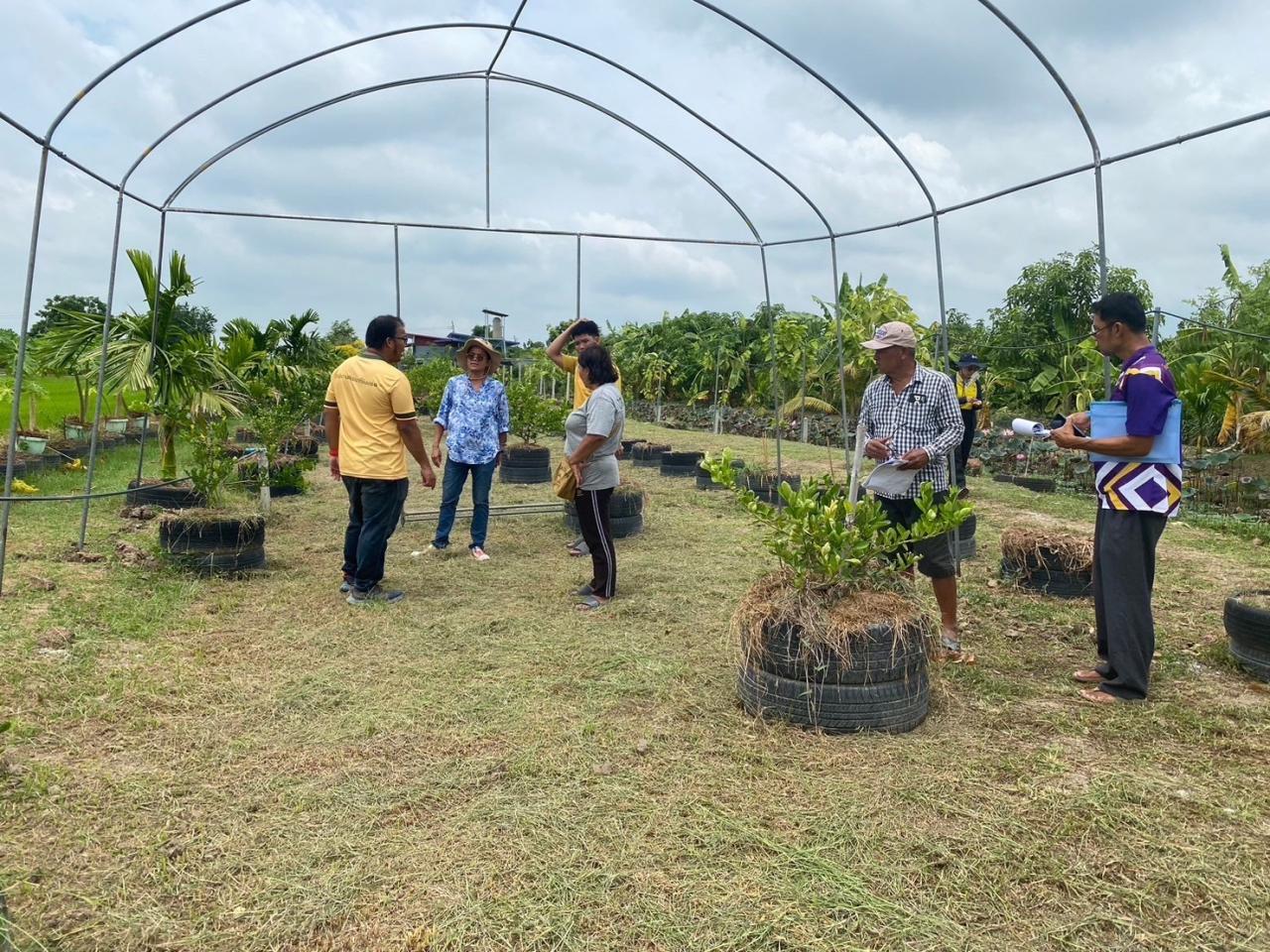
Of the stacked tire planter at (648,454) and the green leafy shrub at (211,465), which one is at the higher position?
the stacked tire planter at (648,454)

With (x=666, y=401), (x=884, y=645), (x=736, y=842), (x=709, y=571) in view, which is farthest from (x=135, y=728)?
(x=666, y=401)

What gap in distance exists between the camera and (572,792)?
3160 mm

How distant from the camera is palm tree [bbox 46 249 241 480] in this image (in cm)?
799

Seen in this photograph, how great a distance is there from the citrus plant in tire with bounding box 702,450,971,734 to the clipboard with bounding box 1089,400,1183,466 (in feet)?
2.48

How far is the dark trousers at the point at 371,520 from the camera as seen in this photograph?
5.55 meters

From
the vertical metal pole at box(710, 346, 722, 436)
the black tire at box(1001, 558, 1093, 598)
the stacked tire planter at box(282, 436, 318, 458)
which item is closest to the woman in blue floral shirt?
the black tire at box(1001, 558, 1093, 598)

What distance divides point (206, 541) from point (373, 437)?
1824mm

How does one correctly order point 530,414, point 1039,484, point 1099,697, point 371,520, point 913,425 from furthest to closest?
1. point 1039,484
2. point 530,414
3. point 371,520
4. point 913,425
5. point 1099,697

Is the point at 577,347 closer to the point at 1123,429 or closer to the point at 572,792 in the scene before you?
the point at 1123,429

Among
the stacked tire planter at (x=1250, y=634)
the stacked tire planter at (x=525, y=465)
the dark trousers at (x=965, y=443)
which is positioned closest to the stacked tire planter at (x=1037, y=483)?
the dark trousers at (x=965, y=443)

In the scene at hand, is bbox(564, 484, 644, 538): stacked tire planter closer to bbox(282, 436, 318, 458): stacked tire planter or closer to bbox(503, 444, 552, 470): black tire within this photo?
bbox(503, 444, 552, 470): black tire

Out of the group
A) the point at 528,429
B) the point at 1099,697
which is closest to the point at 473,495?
the point at 528,429

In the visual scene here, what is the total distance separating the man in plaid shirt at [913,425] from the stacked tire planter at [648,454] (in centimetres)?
925

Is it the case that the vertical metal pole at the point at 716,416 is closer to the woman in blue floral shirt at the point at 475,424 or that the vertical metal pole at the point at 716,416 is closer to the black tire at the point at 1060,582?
the woman in blue floral shirt at the point at 475,424
